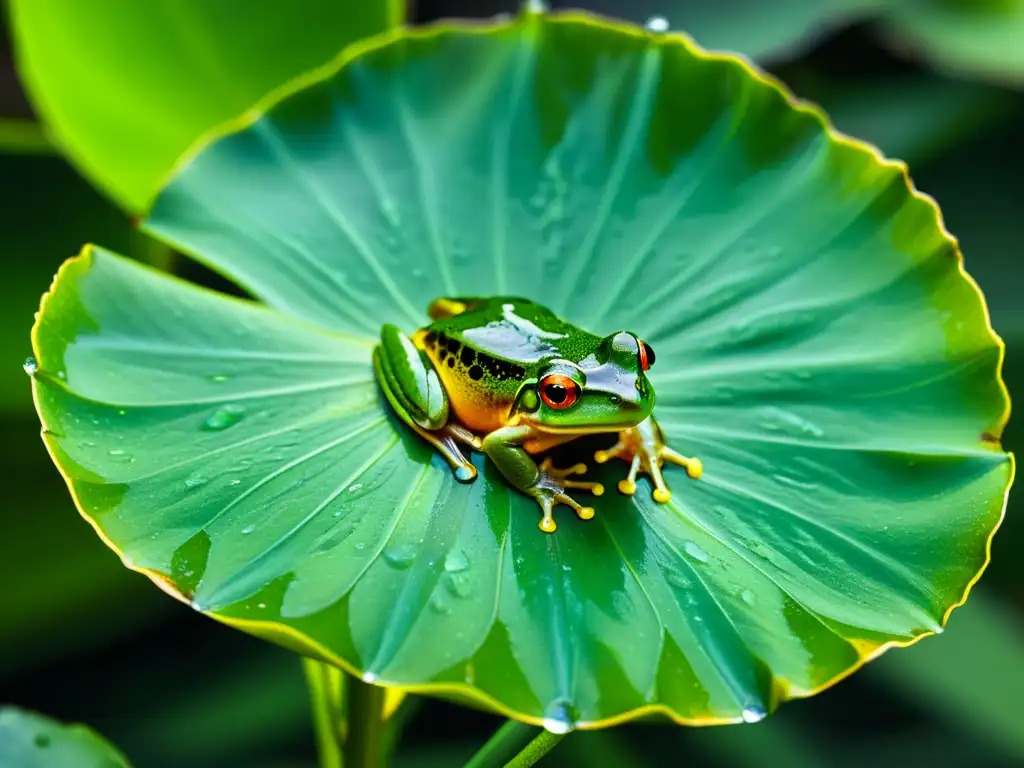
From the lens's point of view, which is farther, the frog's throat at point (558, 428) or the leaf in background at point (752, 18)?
the leaf in background at point (752, 18)

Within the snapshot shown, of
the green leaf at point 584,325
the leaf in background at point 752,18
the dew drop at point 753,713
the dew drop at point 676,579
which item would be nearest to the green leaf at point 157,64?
the green leaf at point 584,325

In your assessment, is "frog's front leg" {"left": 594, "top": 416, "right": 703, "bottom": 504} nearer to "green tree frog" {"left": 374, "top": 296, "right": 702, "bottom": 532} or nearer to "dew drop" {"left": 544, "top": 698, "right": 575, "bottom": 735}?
"green tree frog" {"left": 374, "top": 296, "right": 702, "bottom": 532}

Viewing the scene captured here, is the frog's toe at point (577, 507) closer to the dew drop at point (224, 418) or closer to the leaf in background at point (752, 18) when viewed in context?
the dew drop at point (224, 418)

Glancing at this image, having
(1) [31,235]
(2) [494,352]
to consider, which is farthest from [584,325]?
(1) [31,235]

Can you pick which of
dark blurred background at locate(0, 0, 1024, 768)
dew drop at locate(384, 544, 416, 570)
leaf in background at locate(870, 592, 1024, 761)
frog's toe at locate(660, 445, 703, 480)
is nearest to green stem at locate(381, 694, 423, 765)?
dew drop at locate(384, 544, 416, 570)

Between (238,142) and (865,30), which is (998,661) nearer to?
(865,30)

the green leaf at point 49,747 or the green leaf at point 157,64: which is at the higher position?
the green leaf at point 157,64

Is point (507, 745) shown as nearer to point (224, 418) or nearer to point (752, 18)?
point (224, 418)

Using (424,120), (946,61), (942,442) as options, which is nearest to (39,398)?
(424,120)

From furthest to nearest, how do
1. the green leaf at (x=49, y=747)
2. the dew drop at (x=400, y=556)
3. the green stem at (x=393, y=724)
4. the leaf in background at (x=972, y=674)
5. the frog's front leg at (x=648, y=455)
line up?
the leaf in background at (x=972, y=674), the green leaf at (x=49, y=747), the green stem at (x=393, y=724), the frog's front leg at (x=648, y=455), the dew drop at (x=400, y=556)
